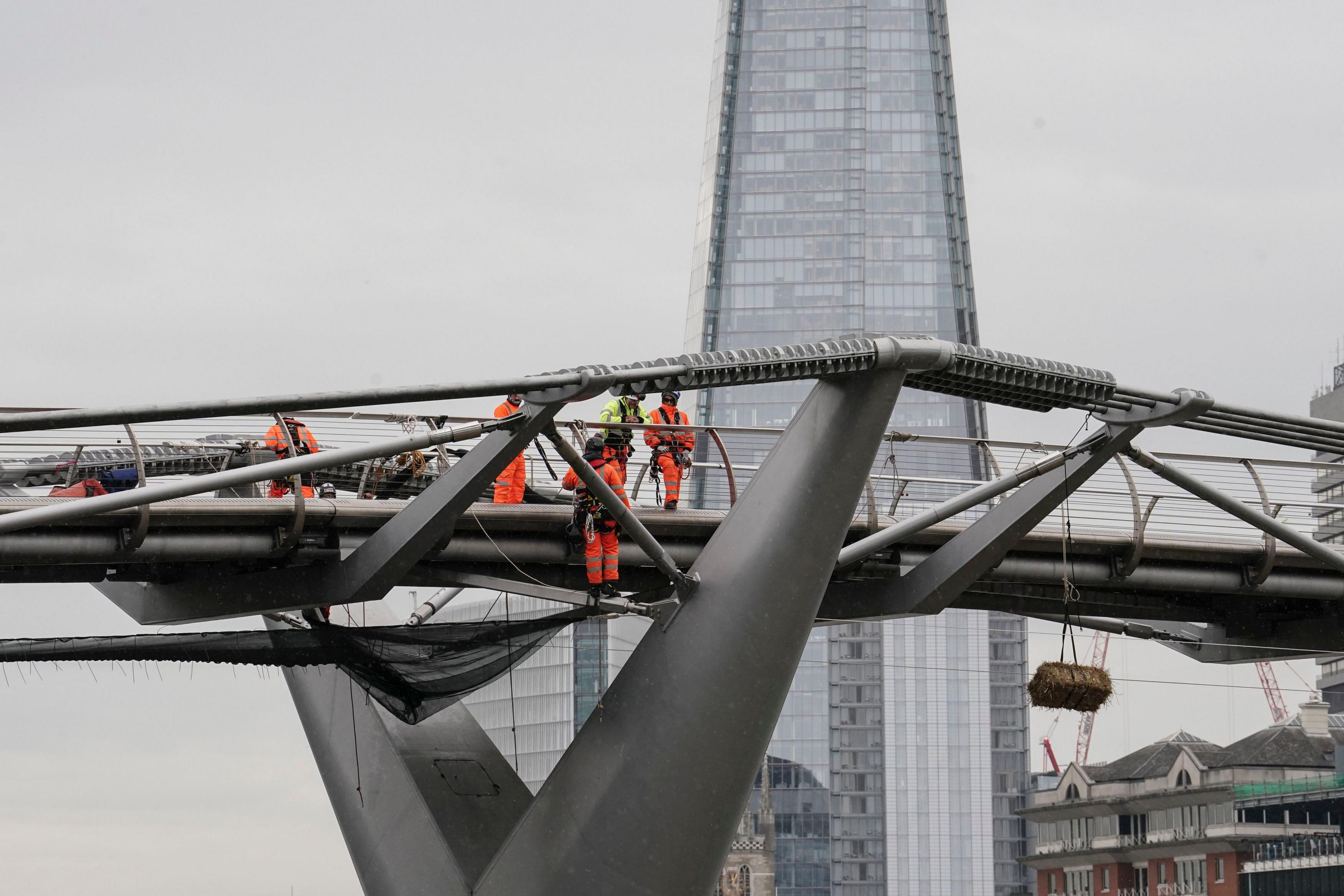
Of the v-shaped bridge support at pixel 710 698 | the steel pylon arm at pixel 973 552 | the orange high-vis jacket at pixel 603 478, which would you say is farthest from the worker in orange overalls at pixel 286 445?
the steel pylon arm at pixel 973 552

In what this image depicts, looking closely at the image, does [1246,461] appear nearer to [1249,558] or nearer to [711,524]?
[1249,558]

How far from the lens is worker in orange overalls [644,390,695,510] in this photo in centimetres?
2214

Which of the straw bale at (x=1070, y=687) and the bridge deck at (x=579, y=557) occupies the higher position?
the bridge deck at (x=579, y=557)

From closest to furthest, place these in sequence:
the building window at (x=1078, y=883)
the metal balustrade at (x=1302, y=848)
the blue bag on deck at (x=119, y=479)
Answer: the blue bag on deck at (x=119, y=479)
the metal balustrade at (x=1302, y=848)
the building window at (x=1078, y=883)

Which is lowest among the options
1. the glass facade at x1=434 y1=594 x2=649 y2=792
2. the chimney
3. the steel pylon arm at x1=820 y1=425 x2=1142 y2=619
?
the steel pylon arm at x1=820 y1=425 x2=1142 y2=619

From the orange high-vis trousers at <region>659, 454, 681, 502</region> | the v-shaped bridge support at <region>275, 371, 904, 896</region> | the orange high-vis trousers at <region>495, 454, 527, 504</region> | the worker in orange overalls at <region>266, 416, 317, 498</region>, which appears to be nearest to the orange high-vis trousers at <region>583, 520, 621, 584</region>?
the v-shaped bridge support at <region>275, 371, 904, 896</region>

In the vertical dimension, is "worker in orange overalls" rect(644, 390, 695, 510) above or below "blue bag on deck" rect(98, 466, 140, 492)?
above

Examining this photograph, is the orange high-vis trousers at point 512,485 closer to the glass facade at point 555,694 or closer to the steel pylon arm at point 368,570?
the steel pylon arm at point 368,570

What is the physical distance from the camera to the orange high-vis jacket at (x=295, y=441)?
2158cm

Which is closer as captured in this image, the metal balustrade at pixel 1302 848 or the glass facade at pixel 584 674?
the metal balustrade at pixel 1302 848

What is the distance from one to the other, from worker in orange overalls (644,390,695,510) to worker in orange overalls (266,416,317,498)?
3951mm

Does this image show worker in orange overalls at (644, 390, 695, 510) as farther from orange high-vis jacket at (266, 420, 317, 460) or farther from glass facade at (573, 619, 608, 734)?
glass facade at (573, 619, 608, 734)

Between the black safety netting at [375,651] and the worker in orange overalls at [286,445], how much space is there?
1662mm

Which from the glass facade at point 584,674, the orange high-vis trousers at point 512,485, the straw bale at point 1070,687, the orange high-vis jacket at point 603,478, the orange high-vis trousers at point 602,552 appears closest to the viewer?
the orange high-vis jacket at point 603,478
